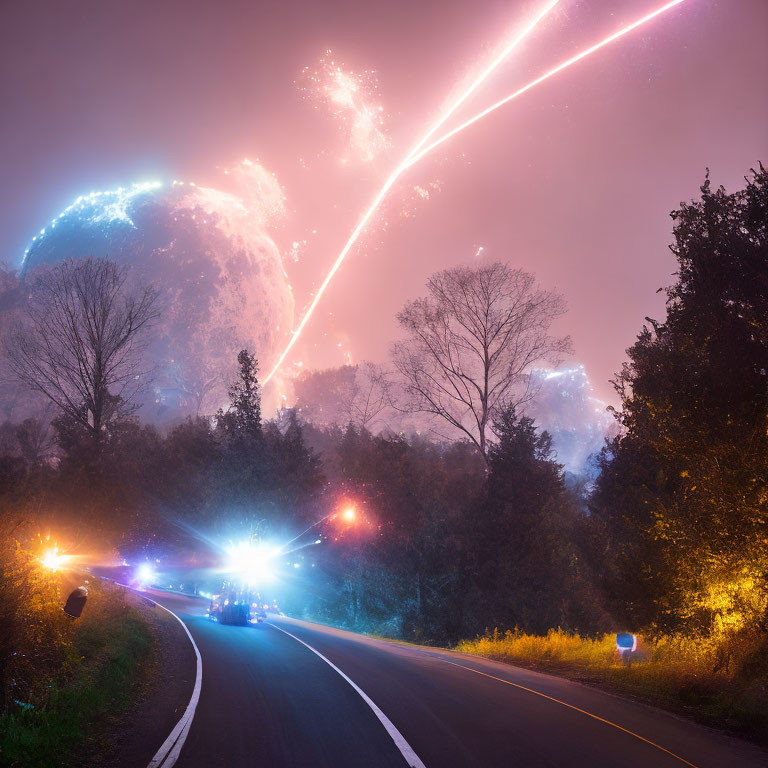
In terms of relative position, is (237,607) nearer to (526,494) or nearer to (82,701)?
(526,494)

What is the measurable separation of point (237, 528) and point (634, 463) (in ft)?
109

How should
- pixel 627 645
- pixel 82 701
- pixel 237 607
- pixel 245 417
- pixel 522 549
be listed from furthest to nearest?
pixel 245 417 → pixel 522 549 → pixel 237 607 → pixel 627 645 → pixel 82 701

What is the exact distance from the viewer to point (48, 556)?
10.9 m

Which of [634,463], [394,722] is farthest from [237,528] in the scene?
[394,722]

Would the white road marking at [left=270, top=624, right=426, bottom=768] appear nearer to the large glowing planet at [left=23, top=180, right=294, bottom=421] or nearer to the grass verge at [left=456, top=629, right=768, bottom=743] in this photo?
the grass verge at [left=456, top=629, right=768, bottom=743]

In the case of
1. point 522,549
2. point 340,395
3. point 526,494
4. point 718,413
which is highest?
point 340,395

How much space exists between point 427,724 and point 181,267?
81194 mm

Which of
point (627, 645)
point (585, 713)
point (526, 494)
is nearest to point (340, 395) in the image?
point (526, 494)

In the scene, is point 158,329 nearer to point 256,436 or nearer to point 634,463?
point 256,436

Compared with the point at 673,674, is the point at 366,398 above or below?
above

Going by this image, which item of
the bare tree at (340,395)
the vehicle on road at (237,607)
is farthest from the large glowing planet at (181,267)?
the vehicle on road at (237,607)

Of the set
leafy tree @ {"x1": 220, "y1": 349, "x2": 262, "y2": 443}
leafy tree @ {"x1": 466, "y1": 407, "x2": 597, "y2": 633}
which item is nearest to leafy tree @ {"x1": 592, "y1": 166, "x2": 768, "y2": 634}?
leafy tree @ {"x1": 466, "y1": 407, "x2": 597, "y2": 633}

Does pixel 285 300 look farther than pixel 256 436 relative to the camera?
Yes

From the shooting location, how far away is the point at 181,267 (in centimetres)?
8106
